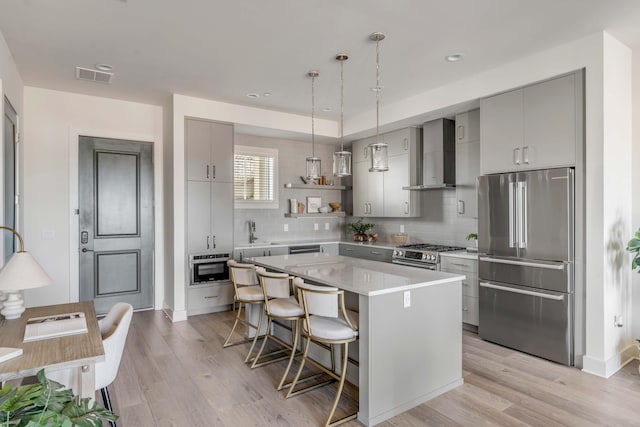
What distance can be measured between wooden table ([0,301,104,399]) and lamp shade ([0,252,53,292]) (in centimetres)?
27

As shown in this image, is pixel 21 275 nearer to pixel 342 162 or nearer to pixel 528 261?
pixel 342 162

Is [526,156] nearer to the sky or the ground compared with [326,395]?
nearer to the sky

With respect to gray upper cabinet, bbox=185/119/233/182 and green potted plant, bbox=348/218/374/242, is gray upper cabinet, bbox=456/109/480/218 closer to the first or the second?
green potted plant, bbox=348/218/374/242

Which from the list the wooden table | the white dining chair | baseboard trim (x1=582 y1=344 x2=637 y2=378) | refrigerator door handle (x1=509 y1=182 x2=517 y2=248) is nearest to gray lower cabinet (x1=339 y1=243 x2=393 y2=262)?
refrigerator door handle (x1=509 y1=182 x2=517 y2=248)

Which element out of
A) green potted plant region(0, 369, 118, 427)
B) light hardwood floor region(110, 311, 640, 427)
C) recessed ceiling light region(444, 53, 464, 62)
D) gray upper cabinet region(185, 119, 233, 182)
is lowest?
light hardwood floor region(110, 311, 640, 427)

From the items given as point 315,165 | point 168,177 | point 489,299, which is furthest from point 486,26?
point 168,177

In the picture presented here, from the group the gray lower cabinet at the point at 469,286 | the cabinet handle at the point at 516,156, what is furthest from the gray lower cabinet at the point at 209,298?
the cabinet handle at the point at 516,156

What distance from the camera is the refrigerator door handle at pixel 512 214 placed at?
12.1 ft

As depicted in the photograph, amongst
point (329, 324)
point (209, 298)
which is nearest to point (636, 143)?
point (329, 324)

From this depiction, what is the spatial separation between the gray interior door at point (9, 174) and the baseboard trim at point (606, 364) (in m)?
5.06

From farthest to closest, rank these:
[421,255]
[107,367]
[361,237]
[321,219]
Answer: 1. [321,219]
2. [361,237]
3. [421,255]
4. [107,367]

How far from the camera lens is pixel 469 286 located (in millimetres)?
4266

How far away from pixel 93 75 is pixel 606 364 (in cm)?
556

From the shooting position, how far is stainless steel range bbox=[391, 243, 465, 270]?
4.59m
